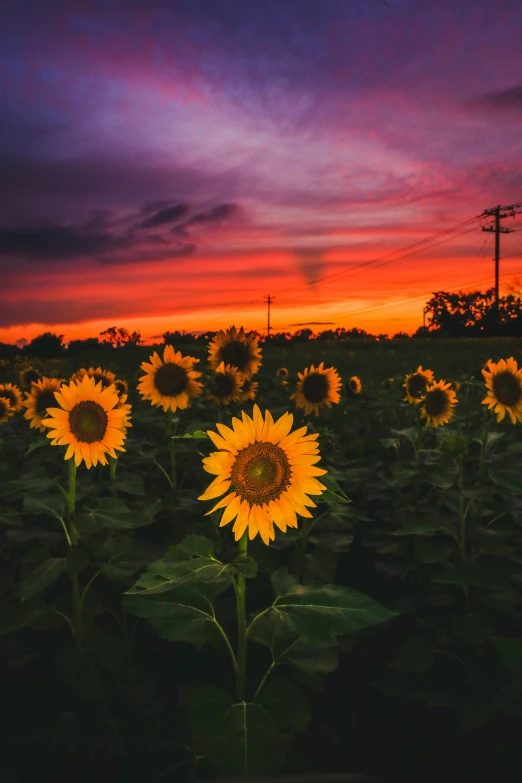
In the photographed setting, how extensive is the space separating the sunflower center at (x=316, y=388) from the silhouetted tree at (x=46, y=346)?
86.1ft

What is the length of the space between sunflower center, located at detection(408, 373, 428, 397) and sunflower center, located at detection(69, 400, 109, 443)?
3.63m

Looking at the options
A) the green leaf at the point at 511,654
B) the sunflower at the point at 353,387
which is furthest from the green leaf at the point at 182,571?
the sunflower at the point at 353,387

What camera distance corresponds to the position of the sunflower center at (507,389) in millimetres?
4629

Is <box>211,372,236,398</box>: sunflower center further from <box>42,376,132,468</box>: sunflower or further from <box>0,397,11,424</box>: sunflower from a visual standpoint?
<box>0,397,11,424</box>: sunflower

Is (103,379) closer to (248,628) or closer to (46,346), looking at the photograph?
(248,628)

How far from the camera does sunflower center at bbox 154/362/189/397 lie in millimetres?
4996

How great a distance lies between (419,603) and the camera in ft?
10.9

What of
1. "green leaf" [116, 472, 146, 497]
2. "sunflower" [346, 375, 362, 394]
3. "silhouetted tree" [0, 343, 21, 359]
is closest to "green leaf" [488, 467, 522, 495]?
"green leaf" [116, 472, 146, 497]

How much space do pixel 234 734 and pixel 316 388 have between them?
4164 millimetres

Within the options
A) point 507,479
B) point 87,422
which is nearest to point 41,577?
point 87,422

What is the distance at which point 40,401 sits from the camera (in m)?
4.86

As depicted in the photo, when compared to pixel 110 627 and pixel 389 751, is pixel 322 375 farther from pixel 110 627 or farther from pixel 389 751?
pixel 389 751

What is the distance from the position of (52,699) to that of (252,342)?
11.5 ft

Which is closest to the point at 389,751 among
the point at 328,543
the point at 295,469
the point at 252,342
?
the point at 328,543
